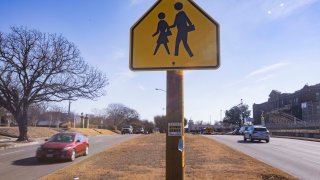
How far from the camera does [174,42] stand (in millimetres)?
3592

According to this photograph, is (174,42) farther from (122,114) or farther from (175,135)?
(122,114)

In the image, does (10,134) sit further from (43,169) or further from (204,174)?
(204,174)

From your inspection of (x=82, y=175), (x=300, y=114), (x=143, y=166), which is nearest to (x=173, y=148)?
(x=82, y=175)

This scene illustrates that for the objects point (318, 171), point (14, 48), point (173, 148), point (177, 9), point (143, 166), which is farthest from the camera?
point (14, 48)

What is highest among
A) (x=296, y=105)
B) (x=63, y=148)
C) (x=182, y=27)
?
(x=296, y=105)

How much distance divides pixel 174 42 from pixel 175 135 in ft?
2.81

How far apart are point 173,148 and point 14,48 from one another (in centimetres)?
3744

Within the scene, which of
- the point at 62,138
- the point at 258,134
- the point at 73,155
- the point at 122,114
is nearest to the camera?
the point at 73,155

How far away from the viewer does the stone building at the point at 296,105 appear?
3748 inches

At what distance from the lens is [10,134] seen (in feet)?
156

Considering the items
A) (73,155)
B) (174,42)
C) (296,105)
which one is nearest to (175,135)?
(174,42)

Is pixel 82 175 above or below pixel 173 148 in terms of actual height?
below

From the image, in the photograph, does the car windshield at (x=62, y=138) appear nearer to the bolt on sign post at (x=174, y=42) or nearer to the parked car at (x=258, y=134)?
the bolt on sign post at (x=174, y=42)

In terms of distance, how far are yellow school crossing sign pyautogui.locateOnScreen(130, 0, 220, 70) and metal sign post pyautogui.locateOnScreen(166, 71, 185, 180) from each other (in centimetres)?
27
